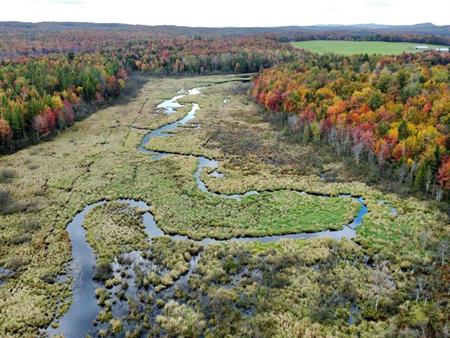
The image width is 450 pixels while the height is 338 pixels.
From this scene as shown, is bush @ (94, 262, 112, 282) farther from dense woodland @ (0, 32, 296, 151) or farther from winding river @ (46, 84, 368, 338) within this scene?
dense woodland @ (0, 32, 296, 151)

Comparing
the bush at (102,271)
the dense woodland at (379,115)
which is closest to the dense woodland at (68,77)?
the bush at (102,271)

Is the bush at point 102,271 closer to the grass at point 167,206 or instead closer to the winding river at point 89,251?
the winding river at point 89,251

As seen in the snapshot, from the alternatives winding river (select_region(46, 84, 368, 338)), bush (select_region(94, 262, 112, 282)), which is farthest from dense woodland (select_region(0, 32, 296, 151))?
bush (select_region(94, 262, 112, 282))

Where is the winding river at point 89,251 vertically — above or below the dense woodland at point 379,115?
below

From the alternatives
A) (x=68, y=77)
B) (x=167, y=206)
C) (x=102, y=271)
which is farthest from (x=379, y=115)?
(x=68, y=77)

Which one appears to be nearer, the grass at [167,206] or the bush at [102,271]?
the bush at [102,271]

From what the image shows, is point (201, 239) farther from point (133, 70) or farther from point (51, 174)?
point (133, 70)

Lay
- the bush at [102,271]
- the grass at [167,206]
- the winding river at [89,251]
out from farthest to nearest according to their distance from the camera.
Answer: the grass at [167,206] < the bush at [102,271] < the winding river at [89,251]

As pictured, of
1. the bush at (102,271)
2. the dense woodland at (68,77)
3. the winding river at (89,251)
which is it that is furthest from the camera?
the dense woodland at (68,77)
